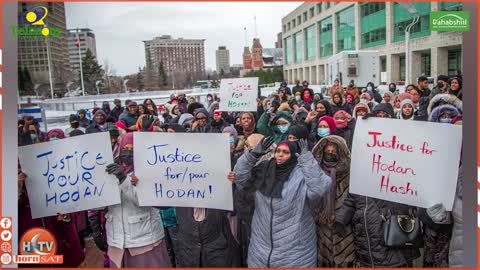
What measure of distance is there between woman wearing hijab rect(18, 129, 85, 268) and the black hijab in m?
1.45

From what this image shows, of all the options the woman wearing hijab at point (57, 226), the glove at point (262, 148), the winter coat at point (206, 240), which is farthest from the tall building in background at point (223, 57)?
the woman wearing hijab at point (57, 226)

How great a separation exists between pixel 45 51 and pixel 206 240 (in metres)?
1.81

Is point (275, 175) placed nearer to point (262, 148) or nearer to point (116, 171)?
point (262, 148)

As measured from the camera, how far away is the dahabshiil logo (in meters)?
2.62

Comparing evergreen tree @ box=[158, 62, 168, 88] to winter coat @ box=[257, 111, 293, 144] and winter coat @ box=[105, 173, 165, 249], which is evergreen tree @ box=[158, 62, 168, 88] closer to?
winter coat @ box=[257, 111, 293, 144]

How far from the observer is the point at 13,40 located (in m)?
2.61

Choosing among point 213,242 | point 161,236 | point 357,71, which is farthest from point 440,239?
point 357,71

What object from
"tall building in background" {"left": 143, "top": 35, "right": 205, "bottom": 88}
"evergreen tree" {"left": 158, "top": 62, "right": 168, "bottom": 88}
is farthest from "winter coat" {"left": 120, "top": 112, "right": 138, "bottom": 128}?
"tall building in background" {"left": 143, "top": 35, "right": 205, "bottom": 88}

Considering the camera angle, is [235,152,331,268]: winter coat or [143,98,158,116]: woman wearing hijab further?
[143,98,158,116]: woman wearing hijab

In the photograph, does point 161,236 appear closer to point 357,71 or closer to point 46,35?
point 46,35

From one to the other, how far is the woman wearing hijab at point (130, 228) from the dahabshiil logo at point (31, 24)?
1047mm

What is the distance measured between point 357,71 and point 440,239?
19.4 ft

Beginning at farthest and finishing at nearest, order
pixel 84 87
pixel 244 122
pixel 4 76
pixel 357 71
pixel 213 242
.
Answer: pixel 357 71, pixel 244 122, pixel 84 87, pixel 213 242, pixel 4 76

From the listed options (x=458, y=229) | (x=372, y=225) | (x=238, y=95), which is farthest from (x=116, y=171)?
(x=238, y=95)
